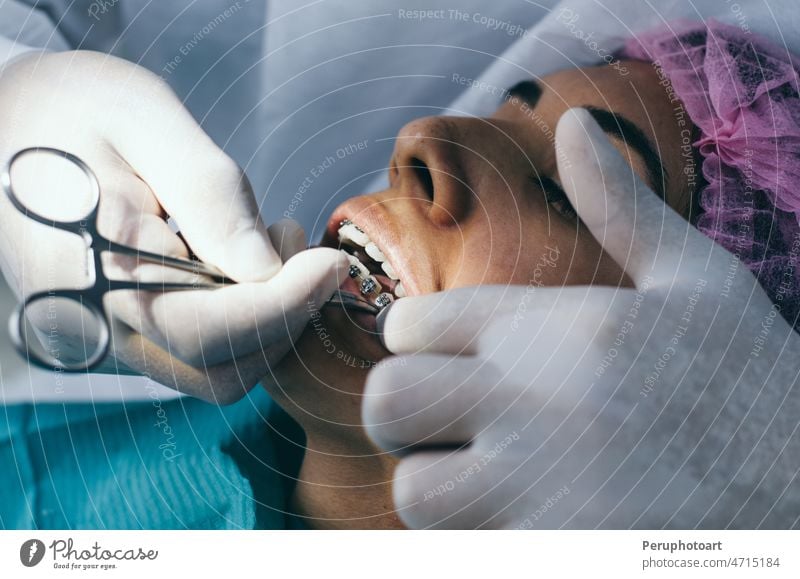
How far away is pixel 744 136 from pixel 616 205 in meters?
0.15

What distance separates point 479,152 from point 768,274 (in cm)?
29

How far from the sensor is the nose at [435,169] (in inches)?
23.2

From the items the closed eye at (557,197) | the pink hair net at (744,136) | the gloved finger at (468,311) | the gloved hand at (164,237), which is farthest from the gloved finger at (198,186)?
the pink hair net at (744,136)

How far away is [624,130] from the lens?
Result: 24.9 inches

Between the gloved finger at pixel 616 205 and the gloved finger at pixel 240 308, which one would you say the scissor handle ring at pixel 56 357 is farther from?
the gloved finger at pixel 616 205

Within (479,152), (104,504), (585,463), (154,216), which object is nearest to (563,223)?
(479,152)

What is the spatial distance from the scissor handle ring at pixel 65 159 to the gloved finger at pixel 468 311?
8.5 inches

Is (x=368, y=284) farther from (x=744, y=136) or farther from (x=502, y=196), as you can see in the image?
(x=744, y=136)

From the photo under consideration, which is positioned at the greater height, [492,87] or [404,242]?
[492,87]

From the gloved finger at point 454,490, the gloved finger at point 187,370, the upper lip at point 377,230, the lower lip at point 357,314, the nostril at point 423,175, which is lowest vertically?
the gloved finger at point 454,490

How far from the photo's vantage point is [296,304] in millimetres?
521

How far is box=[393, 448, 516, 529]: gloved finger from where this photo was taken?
59 centimetres
